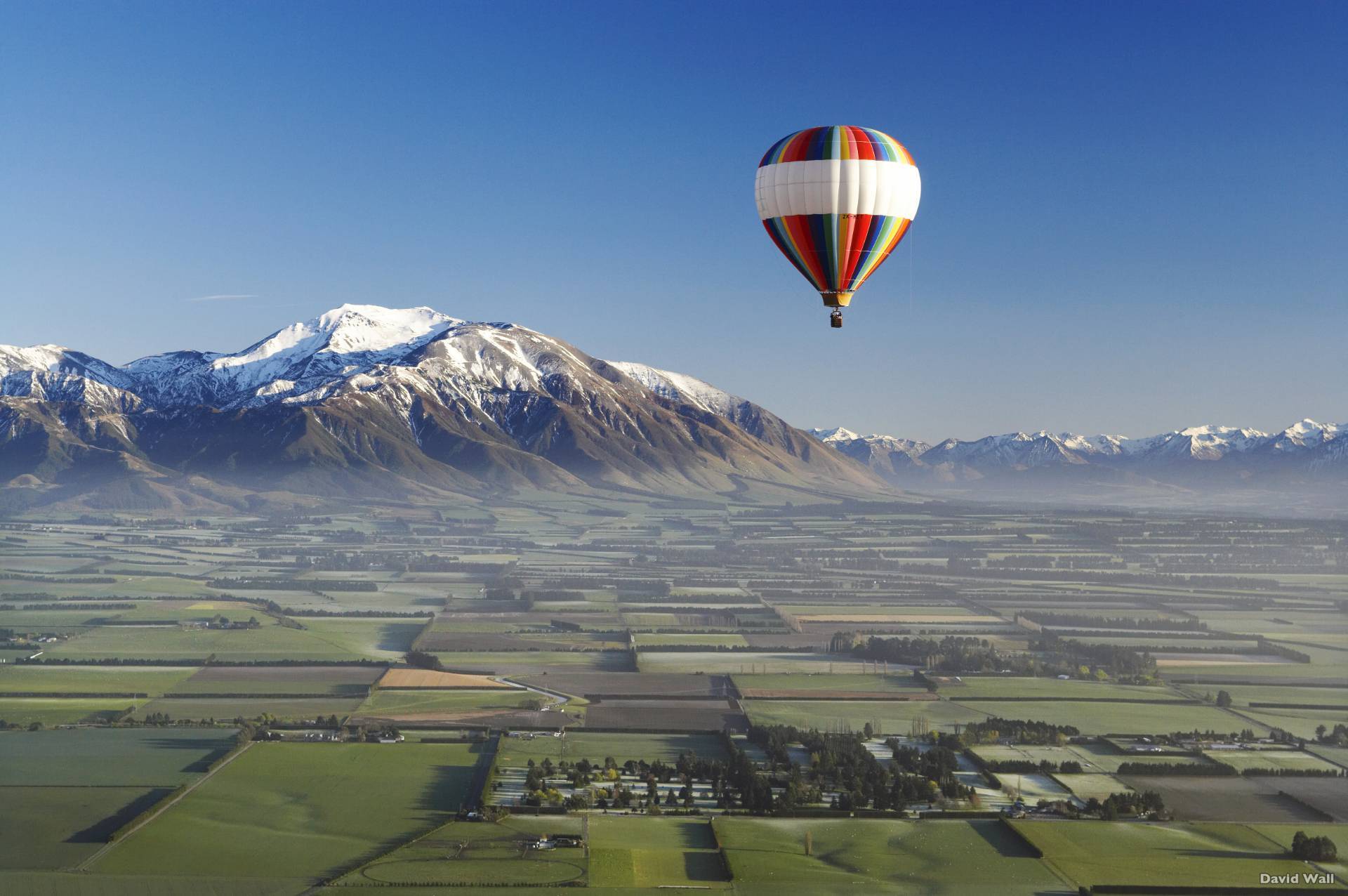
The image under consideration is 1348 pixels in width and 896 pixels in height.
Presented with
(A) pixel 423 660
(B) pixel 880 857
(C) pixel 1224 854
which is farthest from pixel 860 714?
(A) pixel 423 660

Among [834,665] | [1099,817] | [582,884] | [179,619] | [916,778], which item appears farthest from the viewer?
[179,619]

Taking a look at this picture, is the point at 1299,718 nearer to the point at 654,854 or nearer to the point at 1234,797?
the point at 1234,797

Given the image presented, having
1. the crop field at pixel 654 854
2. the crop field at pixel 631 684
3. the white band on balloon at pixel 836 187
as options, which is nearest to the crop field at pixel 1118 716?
the crop field at pixel 631 684

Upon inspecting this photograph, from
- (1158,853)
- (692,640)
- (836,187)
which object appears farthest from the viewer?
(692,640)

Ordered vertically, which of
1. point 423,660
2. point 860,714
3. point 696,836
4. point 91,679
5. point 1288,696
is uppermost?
point 1288,696

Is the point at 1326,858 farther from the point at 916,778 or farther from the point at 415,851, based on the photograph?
the point at 415,851

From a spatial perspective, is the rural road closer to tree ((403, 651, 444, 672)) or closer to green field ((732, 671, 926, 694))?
tree ((403, 651, 444, 672))

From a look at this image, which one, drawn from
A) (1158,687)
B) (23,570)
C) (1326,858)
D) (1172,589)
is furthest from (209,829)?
(1172,589)
